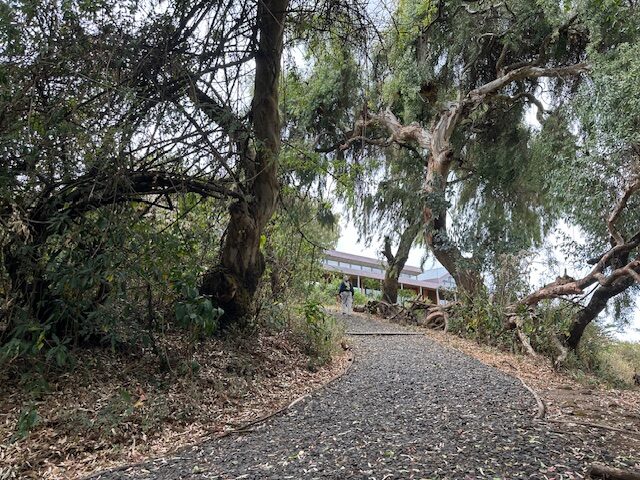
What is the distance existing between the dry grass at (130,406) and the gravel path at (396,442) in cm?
27

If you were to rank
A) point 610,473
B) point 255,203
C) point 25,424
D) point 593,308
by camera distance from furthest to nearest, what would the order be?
point 593,308
point 255,203
point 25,424
point 610,473

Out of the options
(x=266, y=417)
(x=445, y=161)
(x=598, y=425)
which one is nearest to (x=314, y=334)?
(x=266, y=417)

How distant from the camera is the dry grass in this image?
264cm

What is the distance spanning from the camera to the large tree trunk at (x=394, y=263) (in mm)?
12402

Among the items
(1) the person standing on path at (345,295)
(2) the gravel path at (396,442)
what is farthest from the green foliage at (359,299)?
(2) the gravel path at (396,442)

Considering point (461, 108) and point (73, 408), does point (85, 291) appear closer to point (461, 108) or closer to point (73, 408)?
point (73, 408)

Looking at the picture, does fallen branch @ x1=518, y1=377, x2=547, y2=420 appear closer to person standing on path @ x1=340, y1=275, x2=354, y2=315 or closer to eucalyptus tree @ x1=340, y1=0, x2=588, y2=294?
eucalyptus tree @ x1=340, y1=0, x2=588, y2=294

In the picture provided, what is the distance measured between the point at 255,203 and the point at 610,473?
3.79 meters

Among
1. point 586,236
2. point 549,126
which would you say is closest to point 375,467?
point 586,236

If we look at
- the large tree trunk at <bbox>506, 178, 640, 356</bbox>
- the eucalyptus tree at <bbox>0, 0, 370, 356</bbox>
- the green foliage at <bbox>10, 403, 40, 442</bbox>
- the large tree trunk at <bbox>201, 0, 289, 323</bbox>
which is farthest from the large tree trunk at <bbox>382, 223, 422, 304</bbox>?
the green foliage at <bbox>10, 403, 40, 442</bbox>

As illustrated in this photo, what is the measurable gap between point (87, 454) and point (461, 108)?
993 centimetres

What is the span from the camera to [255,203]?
485 centimetres

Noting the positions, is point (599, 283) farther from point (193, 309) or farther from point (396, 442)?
point (193, 309)

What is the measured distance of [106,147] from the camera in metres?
3.04
